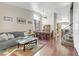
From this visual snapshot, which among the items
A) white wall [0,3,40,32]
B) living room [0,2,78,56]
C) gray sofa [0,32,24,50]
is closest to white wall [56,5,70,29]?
living room [0,2,78,56]

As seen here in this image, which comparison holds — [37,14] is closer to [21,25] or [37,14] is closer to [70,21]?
[21,25]

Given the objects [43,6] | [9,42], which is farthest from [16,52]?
[43,6]

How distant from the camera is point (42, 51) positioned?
3.22 m

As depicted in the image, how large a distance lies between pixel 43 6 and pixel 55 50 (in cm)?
131

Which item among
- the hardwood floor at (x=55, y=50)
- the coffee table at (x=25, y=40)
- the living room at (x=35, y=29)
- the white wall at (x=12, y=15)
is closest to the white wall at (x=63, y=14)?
the living room at (x=35, y=29)

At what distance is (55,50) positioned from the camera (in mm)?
3275

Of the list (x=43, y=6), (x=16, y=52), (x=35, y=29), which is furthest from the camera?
(x=35, y=29)

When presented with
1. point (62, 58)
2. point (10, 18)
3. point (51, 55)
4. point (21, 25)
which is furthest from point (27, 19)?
point (62, 58)

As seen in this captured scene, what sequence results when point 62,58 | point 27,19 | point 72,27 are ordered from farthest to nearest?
1. point 72,27
2. point 27,19
3. point 62,58

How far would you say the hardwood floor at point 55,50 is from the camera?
3.17m

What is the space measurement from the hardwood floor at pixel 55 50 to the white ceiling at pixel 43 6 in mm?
928

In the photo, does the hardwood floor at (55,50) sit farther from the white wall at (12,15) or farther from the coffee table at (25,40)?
the white wall at (12,15)

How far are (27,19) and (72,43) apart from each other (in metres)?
Result: 1.60

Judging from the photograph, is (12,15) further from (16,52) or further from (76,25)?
(76,25)
